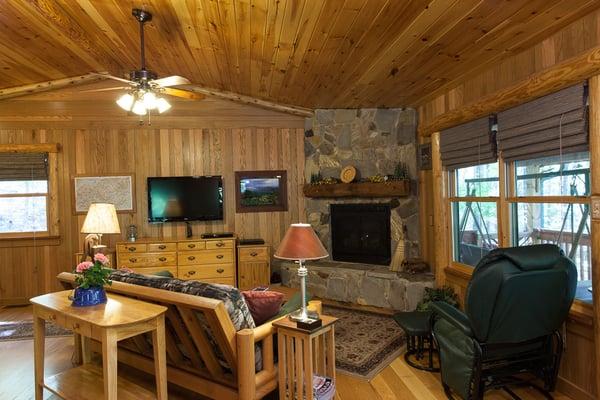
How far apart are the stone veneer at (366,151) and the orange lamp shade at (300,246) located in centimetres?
302

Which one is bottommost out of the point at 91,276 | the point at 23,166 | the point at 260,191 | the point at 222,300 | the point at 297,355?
the point at 297,355

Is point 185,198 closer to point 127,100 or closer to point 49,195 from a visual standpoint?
point 49,195

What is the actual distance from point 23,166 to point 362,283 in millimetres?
5135

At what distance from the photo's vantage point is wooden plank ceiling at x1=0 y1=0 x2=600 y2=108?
2.64m

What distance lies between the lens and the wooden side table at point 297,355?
2232 mm

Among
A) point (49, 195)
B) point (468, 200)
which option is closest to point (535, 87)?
point (468, 200)

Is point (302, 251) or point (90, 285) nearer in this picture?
point (302, 251)

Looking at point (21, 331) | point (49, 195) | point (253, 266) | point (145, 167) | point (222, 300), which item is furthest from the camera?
point (145, 167)

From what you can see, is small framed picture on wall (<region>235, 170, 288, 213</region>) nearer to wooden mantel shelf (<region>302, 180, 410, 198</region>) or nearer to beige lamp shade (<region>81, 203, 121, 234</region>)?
wooden mantel shelf (<region>302, 180, 410, 198</region>)

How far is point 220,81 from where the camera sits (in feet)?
16.9

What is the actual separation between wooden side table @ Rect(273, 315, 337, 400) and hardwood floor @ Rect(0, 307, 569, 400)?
51cm

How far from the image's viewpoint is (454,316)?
262cm

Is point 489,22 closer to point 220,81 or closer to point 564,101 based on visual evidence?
point 564,101

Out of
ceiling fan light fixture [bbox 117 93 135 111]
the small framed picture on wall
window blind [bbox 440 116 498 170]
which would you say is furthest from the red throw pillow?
the small framed picture on wall
